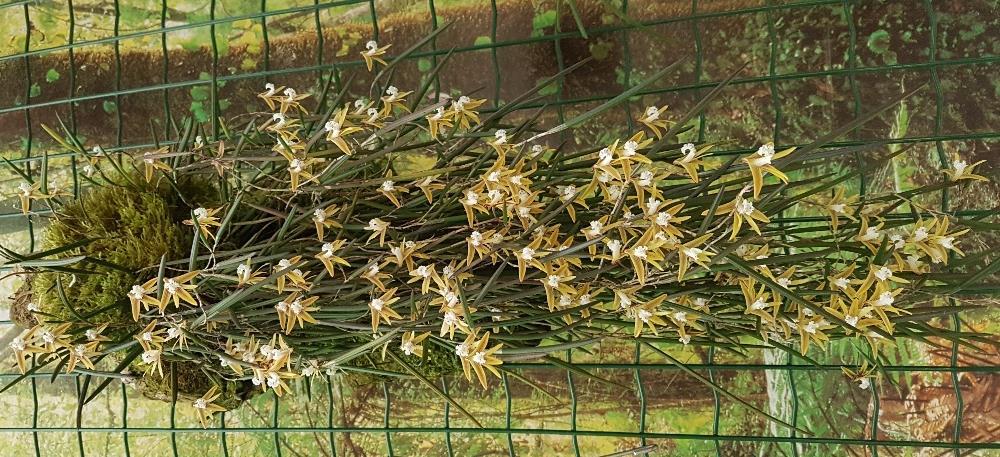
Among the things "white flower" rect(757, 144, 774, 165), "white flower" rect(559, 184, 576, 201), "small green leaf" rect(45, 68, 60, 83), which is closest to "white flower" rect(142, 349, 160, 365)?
"white flower" rect(559, 184, 576, 201)

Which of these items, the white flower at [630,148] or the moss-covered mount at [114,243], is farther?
the moss-covered mount at [114,243]

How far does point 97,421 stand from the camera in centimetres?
169

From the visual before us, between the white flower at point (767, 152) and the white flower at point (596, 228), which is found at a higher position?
the white flower at point (767, 152)

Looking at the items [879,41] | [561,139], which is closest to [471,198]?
[561,139]

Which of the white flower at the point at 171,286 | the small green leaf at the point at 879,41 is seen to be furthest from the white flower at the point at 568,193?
the small green leaf at the point at 879,41

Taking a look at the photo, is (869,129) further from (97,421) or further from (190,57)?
(97,421)

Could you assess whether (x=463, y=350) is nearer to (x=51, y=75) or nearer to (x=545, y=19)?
(x=545, y=19)

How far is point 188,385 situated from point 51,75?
105cm

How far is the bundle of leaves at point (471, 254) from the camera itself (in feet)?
1.96

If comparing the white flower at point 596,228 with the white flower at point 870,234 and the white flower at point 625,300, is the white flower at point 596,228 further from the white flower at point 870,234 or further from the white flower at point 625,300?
the white flower at point 870,234

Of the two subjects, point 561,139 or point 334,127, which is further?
point 561,139

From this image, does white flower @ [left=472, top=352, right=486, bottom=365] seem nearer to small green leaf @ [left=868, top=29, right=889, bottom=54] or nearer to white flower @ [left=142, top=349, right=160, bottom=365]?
white flower @ [left=142, top=349, right=160, bottom=365]

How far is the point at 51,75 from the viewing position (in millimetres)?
1561

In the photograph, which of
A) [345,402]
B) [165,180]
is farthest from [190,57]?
[165,180]
